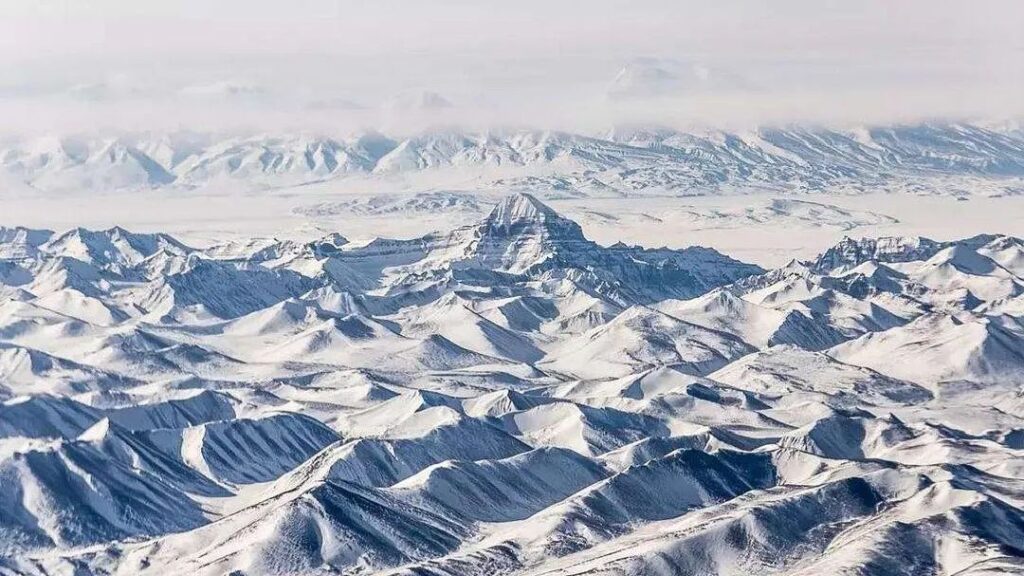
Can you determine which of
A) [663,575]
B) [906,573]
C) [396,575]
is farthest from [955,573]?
[396,575]

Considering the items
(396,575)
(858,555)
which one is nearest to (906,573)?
(858,555)

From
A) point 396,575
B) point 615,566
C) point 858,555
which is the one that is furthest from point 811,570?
point 396,575

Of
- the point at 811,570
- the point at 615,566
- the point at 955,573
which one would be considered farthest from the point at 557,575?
the point at 955,573

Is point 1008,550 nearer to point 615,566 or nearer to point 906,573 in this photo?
point 906,573

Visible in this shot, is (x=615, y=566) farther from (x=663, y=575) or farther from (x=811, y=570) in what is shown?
(x=811, y=570)

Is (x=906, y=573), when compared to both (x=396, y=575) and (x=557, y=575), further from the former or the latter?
(x=396, y=575)

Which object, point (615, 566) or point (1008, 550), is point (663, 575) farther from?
point (1008, 550)
